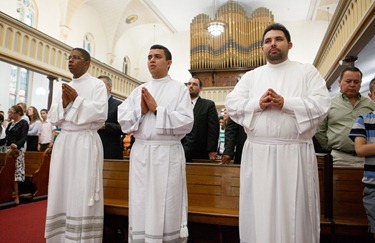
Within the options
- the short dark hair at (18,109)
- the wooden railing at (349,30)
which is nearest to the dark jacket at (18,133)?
the short dark hair at (18,109)

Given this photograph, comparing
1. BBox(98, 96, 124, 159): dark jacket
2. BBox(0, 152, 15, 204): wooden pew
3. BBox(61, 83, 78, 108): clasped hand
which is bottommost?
BBox(0, 152, 15, 204): wooden pew

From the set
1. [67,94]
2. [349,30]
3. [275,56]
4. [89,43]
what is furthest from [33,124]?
[349,30]

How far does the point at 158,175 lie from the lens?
2.34 metres

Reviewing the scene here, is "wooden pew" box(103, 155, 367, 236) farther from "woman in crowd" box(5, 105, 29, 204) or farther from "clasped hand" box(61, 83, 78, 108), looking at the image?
"woman in crowd" box(5, 105, 29, 204)

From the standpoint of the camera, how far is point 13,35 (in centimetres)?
802

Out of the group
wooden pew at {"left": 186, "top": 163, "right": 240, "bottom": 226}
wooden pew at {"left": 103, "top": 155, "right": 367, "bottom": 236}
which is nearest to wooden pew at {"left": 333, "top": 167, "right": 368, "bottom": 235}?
wooden pew at {"left": 103, "top": 155, "right": 367, "bottom": 236}

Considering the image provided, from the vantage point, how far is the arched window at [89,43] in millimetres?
12164

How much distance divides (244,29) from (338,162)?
10372mm

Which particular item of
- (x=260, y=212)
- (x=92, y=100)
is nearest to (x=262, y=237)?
(x=260, y=212)

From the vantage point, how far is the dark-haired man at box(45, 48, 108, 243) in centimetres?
255

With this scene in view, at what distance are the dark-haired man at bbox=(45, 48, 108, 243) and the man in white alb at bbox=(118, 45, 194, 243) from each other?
41cm

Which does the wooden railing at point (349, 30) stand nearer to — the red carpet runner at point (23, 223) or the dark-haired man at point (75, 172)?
the dark-haired man at point (75, 172)

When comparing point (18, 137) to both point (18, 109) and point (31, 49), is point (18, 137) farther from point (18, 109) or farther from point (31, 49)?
point (31, 49)

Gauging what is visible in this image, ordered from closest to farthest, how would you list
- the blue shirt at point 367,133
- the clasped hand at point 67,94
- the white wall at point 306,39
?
the blue shirt at point 367,133, the clasped hand at point 67,94, the white wall at point 306,39
